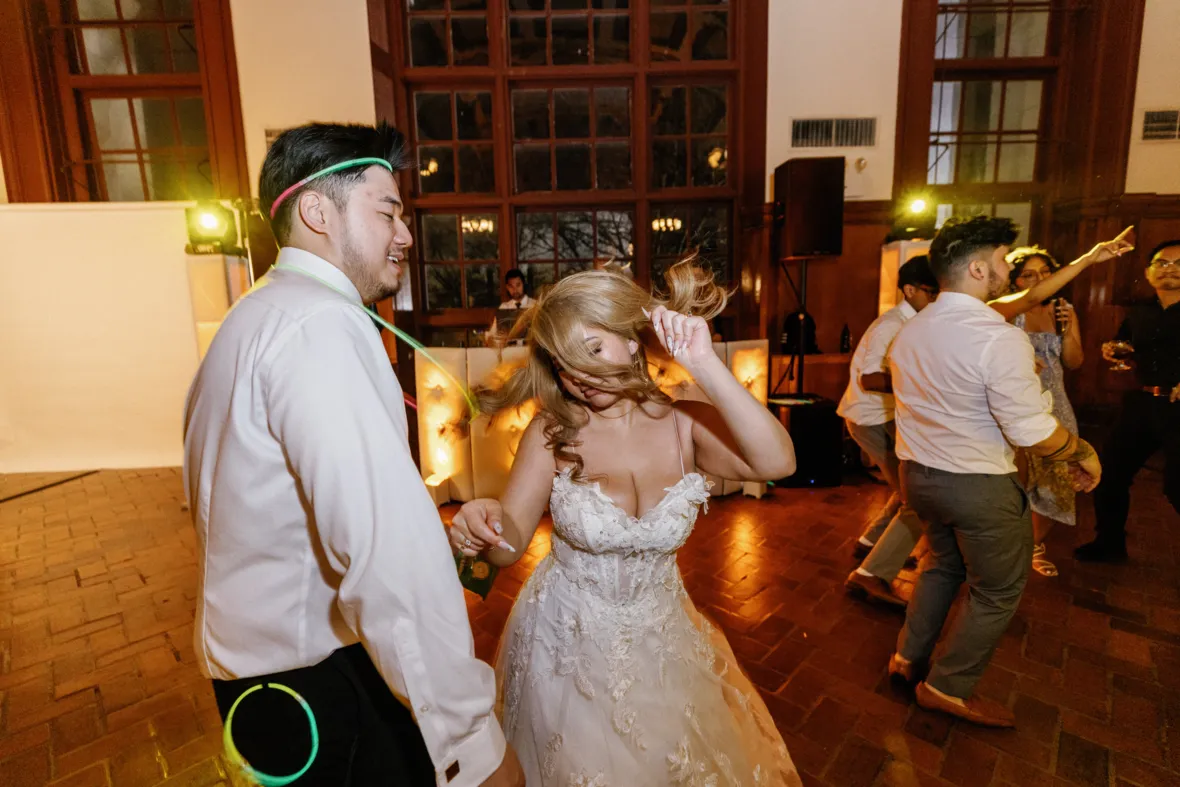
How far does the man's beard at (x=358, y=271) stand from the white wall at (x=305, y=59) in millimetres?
5421

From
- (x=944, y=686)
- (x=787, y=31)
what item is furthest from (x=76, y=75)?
(x=944, y=686)

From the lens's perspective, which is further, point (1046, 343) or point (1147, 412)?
point (1046, 343)

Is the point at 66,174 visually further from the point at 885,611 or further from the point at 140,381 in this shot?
the point at 885,611

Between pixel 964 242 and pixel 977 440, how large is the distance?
0.75m

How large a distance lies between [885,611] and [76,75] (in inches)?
363

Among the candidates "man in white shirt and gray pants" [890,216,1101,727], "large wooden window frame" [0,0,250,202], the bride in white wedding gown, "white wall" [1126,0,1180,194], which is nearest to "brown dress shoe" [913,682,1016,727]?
"man in white shirt and gray pants" [890,216,1101,727]

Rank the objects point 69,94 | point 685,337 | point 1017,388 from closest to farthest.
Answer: point 685,337
point 1017,388
point 69,94

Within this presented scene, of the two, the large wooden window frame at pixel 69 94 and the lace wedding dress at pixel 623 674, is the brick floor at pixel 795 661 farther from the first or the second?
the large wooden window frame at pixel 69 94

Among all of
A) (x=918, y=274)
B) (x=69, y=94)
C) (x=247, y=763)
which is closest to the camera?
(x=247, y=763)

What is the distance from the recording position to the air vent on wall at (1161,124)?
6188 mm

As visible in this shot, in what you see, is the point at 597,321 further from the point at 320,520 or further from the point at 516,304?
the point at 516,304

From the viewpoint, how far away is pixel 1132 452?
3.60 m

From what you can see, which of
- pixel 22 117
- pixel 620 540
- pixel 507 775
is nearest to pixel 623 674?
pixel 620 540

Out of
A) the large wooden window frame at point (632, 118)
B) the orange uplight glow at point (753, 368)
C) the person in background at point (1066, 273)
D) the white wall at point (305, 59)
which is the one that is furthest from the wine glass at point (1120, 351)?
the white wall at point (305, 59)
